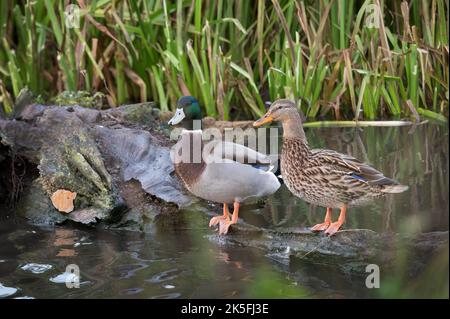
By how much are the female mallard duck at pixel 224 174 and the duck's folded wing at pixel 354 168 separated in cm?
42

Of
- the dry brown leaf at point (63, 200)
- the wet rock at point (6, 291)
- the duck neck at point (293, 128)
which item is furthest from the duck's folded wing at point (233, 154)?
the wet rock at point (6, 291)

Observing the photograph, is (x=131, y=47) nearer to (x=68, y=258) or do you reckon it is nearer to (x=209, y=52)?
(x=209, y=52)

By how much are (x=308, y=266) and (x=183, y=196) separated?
1.11 meters

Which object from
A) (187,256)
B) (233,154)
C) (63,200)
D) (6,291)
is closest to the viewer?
(6,291)

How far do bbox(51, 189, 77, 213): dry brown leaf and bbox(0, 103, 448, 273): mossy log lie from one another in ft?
0.09

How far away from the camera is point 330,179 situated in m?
3.25

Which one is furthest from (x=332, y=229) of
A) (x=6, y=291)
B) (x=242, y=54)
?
(x=242, y=54)

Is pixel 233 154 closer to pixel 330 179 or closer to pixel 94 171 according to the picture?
pixel 330 179

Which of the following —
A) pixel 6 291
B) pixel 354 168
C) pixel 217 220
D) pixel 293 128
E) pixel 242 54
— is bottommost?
pixel 6 291

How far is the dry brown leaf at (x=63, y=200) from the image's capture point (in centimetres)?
408

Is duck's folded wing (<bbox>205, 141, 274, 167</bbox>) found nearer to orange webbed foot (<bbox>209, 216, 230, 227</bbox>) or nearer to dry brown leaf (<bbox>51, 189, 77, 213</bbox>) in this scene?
orange webbed foot (<bbox>209, 216, 230, 227</bbox>)

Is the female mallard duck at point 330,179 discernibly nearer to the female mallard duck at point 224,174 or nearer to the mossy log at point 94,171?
the female mallard duck at point 224,174

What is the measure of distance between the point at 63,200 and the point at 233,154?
1109 millimetres

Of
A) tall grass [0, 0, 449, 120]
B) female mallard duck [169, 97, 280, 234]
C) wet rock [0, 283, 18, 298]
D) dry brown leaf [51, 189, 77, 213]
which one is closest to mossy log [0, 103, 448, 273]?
dry brown leaf [51, 189, 77, 213]
